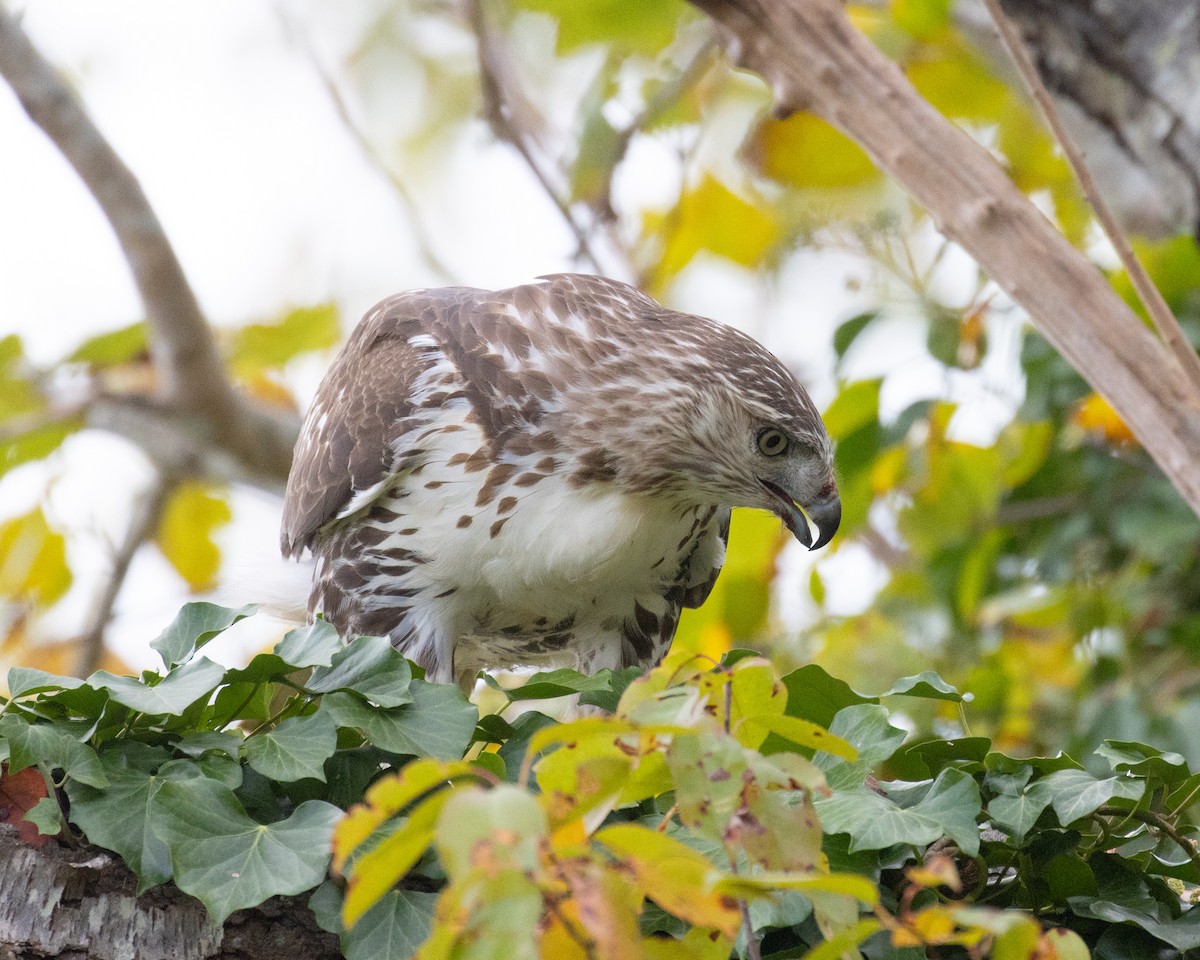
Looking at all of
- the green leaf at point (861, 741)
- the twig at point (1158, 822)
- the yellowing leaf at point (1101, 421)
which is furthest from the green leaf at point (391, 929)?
the yellowing leaf at point (1101, 421)

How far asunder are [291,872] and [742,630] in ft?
8.67

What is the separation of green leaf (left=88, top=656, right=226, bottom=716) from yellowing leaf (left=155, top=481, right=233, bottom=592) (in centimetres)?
358

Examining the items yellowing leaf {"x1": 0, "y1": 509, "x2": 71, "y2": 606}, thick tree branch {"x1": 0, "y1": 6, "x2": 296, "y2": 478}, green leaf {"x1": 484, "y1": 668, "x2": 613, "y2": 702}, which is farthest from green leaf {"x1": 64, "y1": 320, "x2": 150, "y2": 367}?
green leaf {"x1": 484, "y1": 668, "x2": 613, "y2": 702}

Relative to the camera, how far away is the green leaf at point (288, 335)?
16.7ft

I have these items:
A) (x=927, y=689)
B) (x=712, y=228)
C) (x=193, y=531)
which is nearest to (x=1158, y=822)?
(x=927, y=689)

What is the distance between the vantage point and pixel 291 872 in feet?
5.40

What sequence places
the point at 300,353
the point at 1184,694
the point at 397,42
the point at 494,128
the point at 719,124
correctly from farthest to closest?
the point at 397,42 → the point at 719,124 → the point at 300,353 → the point at 1184,694 → the point at 494,128

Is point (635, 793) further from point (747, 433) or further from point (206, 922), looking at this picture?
point (747, 433)

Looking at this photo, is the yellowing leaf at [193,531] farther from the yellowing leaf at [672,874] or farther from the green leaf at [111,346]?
the yellowing leaf at [672,874]

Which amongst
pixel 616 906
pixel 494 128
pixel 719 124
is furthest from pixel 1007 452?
pixel 616 906

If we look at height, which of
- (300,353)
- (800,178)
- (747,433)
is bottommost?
(300,353)

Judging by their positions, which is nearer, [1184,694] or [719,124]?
[1184,694]

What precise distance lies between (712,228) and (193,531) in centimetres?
Answer: 250

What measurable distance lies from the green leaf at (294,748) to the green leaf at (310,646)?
0.08 metres
